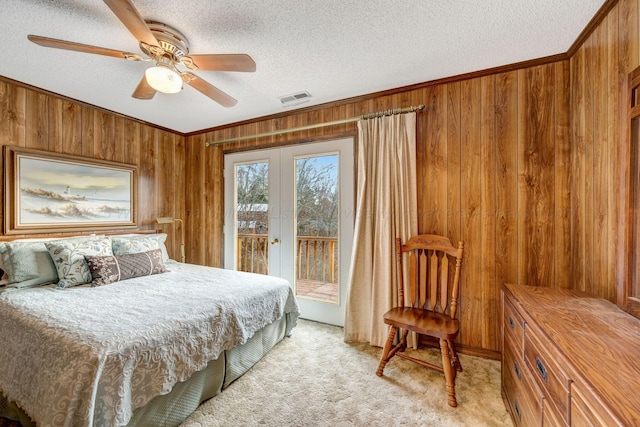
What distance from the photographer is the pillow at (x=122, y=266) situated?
2137 mm

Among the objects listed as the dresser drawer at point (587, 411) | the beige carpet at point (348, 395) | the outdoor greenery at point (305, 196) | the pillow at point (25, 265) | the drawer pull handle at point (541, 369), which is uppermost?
the outdoor greenery at point (305, 196)

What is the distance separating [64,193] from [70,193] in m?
0.05

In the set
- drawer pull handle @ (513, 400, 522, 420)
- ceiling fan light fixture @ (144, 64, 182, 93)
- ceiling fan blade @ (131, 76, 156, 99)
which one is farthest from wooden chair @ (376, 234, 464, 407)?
ceiling fan blade @ (131, 76, 156, 99)

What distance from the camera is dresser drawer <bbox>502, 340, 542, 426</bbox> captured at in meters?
1.14

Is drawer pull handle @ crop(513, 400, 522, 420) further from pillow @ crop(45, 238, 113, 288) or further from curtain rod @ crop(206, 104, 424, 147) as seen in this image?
pillow @ crop(45, 238, 113, 288)

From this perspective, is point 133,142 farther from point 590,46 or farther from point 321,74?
point 590,46

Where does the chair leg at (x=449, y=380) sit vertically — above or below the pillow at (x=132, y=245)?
below

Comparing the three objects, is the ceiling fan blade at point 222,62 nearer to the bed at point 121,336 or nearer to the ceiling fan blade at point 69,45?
the ceiling fan blade at point 69,45

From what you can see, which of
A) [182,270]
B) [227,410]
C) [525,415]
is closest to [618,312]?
[525,415]

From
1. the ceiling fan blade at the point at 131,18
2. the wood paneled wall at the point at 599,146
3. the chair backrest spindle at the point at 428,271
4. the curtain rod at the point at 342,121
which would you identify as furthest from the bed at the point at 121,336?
the wood paneled wall at the point at 599,146

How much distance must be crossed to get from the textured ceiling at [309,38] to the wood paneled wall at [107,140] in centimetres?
21

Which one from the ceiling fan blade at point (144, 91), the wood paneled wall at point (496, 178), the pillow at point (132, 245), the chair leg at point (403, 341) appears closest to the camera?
the ceiling fan blade at point (144, 91)

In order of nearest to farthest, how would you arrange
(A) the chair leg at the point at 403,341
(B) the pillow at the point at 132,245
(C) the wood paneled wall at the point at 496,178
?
(C) the wood paneled wall at the point at 496,178 → (A) the chair leg at the point at 403,341 → (B) the pillow at the point at 132,245

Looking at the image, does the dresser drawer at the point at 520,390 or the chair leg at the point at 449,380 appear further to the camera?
the chair leg at the point at 449,380
